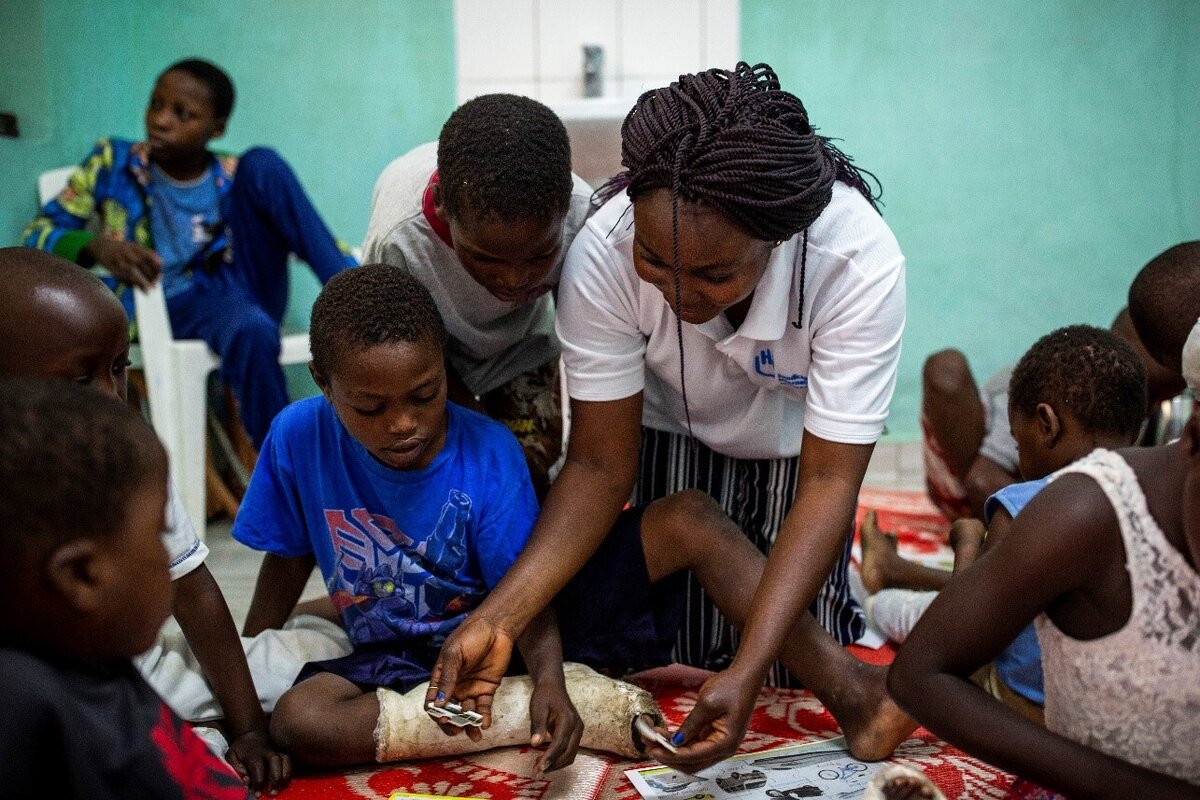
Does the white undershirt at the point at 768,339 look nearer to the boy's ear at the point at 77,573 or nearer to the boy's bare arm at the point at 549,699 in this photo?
the boy's bare arm at the point at 549,699

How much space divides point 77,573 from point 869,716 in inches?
36.5

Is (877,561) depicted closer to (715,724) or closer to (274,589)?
(715,724)

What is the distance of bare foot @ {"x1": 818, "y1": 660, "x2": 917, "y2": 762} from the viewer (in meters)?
1.31

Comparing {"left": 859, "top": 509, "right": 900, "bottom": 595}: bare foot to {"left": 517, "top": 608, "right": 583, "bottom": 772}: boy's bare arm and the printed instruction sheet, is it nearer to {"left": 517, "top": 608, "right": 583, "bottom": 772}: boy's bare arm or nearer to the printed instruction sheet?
the printed instruction sheet

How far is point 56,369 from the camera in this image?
1201 mm

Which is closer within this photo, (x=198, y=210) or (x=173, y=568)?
(x=173, y=568)

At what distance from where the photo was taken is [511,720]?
1411mm

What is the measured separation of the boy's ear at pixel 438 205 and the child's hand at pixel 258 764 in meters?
0.70

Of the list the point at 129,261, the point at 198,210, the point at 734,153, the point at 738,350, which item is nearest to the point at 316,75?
the point at 198,210

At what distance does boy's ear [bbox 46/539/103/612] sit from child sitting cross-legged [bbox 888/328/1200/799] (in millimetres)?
675

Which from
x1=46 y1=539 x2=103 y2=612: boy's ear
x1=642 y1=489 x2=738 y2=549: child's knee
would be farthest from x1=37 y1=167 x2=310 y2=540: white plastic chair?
x1=46 y1=539 x2=103 y2=612: boy's ear

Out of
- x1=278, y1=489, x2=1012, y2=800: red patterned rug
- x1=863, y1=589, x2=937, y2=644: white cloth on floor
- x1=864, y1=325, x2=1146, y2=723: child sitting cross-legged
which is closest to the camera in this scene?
x1=278, y1=489, x2=1012, y2=800: red patterned rug

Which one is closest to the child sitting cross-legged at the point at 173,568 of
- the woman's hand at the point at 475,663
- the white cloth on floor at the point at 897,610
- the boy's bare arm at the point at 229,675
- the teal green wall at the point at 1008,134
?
the boy's bare arm at the point at 229,675

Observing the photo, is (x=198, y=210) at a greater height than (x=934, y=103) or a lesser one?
lesser
